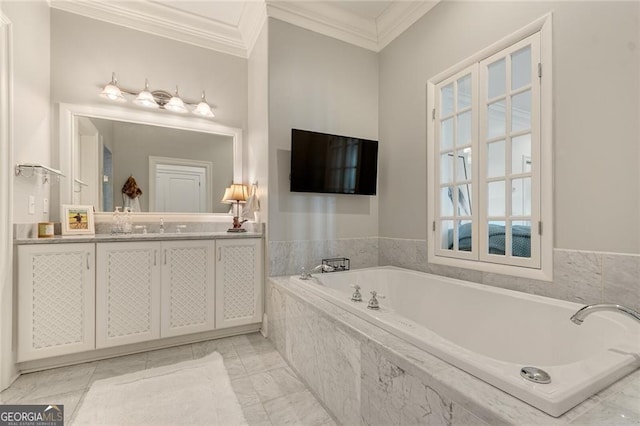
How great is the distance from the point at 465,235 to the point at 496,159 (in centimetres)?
59

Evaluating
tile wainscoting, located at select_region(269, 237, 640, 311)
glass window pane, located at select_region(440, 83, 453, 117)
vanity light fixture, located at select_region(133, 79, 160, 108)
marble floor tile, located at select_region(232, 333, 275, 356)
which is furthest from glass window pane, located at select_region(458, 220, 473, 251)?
vanity light fixture, located at select_region(133, 79, 160, 108)

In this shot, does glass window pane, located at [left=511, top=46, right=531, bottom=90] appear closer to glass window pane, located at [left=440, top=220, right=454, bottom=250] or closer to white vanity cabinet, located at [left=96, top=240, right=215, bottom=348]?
glass window pane, located at [left=440, top=220, right=454, bottom=250]

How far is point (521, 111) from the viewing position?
1.83m

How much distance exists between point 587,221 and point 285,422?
1.91m

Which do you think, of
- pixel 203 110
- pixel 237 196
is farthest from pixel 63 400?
pixel 203 110

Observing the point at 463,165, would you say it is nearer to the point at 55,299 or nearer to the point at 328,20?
the point at 328,20

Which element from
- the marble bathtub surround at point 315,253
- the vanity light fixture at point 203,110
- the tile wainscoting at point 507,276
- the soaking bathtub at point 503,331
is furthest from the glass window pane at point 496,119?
the vanity light fixture at point 203,110

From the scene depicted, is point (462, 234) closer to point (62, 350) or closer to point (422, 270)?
point (422, 270)

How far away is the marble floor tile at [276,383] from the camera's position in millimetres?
1718

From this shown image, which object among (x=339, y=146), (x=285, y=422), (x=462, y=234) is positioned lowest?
(x=285, y=422)

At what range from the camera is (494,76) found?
199 centimetres

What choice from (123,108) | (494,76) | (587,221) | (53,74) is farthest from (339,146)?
(53,74)

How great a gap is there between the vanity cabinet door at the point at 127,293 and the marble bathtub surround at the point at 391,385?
1.16 meters

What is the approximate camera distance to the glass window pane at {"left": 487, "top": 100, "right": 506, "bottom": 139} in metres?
1.93
